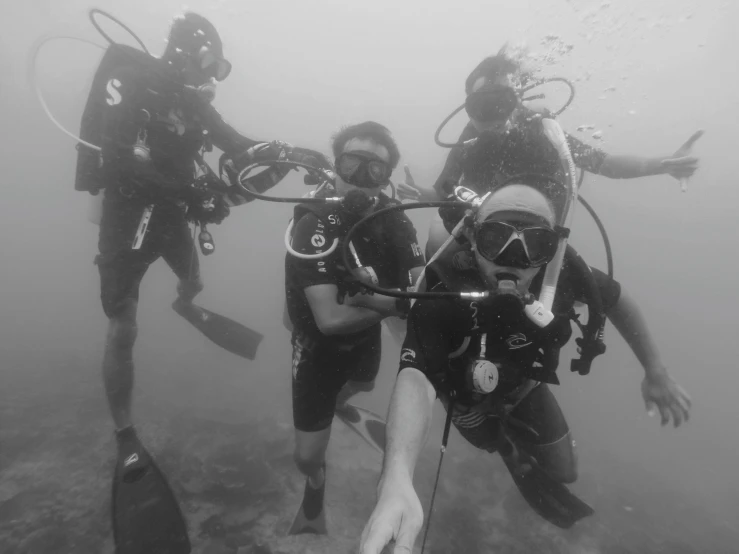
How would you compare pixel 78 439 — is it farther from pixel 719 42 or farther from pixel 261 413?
pixel 719 42

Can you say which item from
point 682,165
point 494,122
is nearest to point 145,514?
point 494,122

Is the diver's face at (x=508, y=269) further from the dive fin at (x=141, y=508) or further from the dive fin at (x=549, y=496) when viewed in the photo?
the dive fin at (x=141, y=508)

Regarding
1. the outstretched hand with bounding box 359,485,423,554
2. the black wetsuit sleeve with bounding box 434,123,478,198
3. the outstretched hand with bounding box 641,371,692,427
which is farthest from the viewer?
the black wetsuit sleeve with bounding box 434,123,478,198

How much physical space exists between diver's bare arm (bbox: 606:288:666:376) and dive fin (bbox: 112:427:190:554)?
16.2ft

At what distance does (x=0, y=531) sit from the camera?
5.75 metres

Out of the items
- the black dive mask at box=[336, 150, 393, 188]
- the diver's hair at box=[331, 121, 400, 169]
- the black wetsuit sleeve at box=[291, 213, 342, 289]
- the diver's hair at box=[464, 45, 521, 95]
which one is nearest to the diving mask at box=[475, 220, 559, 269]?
the black wetsuit sleeve at box=[291, 213, 342, 289]

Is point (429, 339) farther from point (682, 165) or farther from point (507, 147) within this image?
point (682, 165)

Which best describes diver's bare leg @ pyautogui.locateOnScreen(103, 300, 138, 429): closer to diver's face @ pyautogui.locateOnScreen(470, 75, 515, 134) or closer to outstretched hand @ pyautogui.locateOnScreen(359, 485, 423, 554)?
outstretched hand @ pyautogui.locateOnScreen(359, 485, 423, 554)

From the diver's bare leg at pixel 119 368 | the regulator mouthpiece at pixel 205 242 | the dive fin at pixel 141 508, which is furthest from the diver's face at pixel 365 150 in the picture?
the dive fin at pixel 141 508

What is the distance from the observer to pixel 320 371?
151 inches

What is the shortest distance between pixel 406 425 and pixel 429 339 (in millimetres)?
566

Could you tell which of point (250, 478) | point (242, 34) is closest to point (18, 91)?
point (242, 34)

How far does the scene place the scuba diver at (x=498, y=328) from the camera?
2.00 metres

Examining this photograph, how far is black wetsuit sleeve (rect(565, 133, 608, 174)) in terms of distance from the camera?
4.19 m
